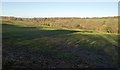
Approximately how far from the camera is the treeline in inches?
1570

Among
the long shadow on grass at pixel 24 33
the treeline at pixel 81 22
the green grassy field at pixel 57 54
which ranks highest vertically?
the treeline at pixel 81 22

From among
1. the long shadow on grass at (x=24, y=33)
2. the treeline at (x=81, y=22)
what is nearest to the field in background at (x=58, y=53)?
the long shadow on grass at (x=24, y=33)

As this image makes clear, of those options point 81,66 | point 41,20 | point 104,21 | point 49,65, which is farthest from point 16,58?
point 104,21

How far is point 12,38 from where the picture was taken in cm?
1906

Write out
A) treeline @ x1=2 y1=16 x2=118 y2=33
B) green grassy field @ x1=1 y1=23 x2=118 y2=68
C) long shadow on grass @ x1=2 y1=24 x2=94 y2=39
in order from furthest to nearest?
treeline @ x1=2 y1=16 x2=118 y2=33 < long shadow on grass @ x1=2 y1=24 x2=94 y2=39 < green grassy field @ x1=1 y1=23 x2=118 y2=68

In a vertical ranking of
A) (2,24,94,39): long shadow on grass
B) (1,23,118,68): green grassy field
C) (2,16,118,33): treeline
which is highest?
(2,16,118,33): treeline

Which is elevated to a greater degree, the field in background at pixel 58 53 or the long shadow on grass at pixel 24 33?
the long shadow on grass at pixel 24 33

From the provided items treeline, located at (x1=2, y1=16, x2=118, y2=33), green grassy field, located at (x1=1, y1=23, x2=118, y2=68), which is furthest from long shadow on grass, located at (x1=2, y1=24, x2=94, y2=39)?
treeline, located at (x1=2, y1=16, x2=118, y2=33)

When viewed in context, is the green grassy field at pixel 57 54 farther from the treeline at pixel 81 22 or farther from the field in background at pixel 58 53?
the treeline at pixel 81 22

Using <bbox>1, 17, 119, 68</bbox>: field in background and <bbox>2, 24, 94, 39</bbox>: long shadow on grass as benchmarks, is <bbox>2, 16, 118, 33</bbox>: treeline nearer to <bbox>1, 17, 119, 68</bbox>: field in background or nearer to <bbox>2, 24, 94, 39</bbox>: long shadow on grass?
<bbox>2, 24, 94, 39</bbox>: long shadow on grass

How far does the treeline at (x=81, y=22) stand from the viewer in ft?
131

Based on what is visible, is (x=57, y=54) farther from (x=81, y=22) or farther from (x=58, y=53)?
(x=81, y=22)

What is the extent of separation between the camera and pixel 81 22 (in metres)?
47.0

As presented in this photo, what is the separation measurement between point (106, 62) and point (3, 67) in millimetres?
7258
